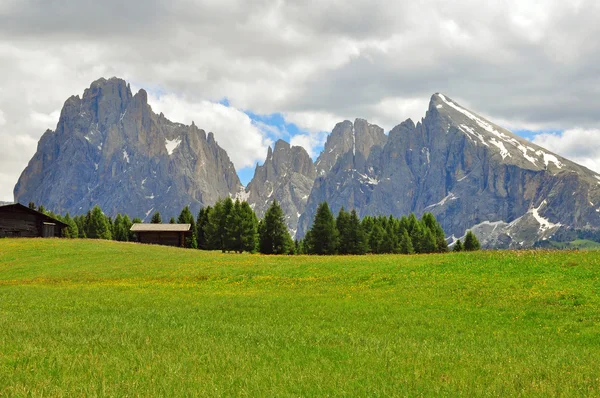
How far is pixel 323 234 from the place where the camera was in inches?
3543

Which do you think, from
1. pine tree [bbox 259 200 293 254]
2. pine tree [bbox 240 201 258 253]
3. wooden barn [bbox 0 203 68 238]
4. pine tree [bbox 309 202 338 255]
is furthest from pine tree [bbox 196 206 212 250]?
pine tree [bbox 309 202 338 255]

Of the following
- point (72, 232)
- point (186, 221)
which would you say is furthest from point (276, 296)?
point (72, 232)

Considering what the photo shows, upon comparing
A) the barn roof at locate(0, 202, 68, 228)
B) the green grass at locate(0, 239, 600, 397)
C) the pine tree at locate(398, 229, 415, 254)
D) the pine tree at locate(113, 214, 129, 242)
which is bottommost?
the green grass at locate(0, 239, 600, 397)

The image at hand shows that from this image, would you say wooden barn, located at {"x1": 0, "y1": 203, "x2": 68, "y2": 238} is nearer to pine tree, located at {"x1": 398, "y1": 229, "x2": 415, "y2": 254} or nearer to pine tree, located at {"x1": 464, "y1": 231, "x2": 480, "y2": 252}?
pine tree, located at {"x1": 398, "y1": 229, "x2": 415, "y2": 254}

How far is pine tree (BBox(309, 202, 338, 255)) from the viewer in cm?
8975

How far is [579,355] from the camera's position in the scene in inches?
572

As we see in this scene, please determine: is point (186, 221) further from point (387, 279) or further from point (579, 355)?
point (579, 355)

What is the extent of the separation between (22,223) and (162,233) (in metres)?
28.0

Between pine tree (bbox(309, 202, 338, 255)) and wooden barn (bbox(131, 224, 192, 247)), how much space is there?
99.3ft

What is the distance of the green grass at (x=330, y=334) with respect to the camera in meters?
10.5

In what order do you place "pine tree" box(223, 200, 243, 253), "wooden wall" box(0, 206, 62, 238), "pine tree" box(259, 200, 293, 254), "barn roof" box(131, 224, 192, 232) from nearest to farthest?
"wooden wall" box(0, 206, 62, 238) → "pine tree" box(223, 200, 243, 253) → "pine tree" box(259, 200, 293, 254) → "barn roof" box(131, 224, 192, 232)

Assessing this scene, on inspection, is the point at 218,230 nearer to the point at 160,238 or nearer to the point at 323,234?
the point at 323,234

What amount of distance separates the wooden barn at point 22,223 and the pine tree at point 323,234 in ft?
162

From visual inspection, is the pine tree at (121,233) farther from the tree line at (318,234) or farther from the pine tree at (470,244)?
the pine tree at (470,244)
